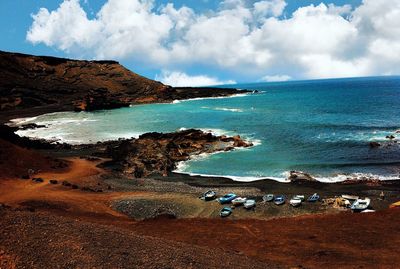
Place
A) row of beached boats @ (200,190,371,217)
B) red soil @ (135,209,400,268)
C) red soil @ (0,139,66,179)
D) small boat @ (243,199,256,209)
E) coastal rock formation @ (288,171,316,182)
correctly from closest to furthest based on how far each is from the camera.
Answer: red soil @ (135,209,400,268)
row of beached boats @ (200,190,371,217)
small boat @ (243,199,256,209)
red soil @ (0,139,66,179)
coastal rock formation @ (288,171,316,182)

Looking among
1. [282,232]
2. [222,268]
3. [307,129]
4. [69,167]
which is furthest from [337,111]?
[222,268]

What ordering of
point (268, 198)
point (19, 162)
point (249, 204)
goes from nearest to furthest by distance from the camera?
1. point (249, 204)
2. point (268, 198)
3. point (19, 162)

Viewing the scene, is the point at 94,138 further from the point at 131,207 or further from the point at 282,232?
the point at 282,232

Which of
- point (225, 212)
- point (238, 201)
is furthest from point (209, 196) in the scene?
point (225, 212)

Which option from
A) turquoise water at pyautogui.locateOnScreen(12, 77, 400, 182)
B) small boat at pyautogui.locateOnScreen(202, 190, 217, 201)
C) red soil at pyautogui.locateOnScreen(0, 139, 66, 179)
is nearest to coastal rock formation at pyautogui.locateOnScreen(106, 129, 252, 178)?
turquoise water at pyautogui.locateOnScreen(12, 77, 400, 182)

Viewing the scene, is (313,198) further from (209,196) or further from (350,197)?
(209,196)

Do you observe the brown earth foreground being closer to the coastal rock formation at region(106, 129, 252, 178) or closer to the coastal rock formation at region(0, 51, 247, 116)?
the coastal rock formation at region(106, 129, 252, 178)

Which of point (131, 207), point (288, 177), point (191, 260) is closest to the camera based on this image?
point (191, 260)
